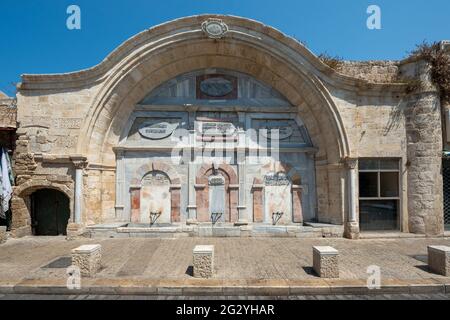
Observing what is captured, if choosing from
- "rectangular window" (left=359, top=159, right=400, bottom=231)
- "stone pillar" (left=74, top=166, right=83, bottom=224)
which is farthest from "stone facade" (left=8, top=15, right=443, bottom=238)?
"rectangular window" (left=359, top=159, right=400, bottom=231)

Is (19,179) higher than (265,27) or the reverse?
the reverse

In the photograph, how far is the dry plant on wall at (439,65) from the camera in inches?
367

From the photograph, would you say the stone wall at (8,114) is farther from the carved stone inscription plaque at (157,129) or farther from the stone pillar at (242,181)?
the stone pillar at (242,181)

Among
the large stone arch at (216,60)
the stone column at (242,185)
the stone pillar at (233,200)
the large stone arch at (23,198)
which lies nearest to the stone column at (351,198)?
the large stone arch at (216,60)

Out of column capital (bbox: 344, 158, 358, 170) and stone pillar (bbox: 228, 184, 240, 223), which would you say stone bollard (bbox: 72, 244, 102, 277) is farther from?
column capital (bbox: 344, 158, 358, 170)

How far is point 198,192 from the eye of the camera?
10.5 meters

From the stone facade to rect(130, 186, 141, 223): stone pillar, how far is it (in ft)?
0.14

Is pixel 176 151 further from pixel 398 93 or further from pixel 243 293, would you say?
pixel 398 93

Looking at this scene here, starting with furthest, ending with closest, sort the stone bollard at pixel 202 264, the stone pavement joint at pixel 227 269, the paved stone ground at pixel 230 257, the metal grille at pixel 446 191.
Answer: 1. the metal grille at pixel 446 191
2. the paved stone ground at pixel 230 257
3. the stone bollard at pixel 202 264
4. the stone pavement joint at pixel 227 269

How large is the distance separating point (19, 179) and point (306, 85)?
11.5m

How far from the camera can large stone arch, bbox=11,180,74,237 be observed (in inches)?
364

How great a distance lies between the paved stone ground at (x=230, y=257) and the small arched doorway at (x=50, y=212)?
690 mm

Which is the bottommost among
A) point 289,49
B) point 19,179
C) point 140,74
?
point 19,179

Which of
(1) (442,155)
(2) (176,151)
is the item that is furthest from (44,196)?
(1) (442,155)
